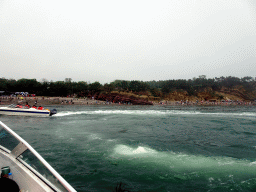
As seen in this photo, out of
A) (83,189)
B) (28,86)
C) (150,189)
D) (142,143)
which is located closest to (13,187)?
(83,189)

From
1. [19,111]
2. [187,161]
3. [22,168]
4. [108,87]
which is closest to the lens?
[22,168]

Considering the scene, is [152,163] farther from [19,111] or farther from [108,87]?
[108,87]

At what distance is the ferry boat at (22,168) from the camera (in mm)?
3279

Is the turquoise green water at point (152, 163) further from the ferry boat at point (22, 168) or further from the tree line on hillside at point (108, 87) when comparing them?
the tree line on hillside at point (108, 87)

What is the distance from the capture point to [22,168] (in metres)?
3.71

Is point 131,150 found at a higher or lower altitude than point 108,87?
lower

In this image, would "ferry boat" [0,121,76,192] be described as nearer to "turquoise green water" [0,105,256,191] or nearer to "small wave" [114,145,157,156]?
"turquoise green water" [0,105,256,191]

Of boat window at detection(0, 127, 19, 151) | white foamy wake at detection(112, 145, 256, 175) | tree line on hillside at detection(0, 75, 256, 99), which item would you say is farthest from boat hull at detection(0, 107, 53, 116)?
tree line on hillside at detection(0, 75, 256, 99)

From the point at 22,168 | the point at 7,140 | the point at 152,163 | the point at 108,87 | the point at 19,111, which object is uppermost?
the point at 108,87

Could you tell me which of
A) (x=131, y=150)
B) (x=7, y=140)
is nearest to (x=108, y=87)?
(x=131, y=150)

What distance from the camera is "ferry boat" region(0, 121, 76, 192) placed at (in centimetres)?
328

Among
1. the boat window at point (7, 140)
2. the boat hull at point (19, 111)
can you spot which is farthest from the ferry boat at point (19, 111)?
the boat window at point (7, 140)

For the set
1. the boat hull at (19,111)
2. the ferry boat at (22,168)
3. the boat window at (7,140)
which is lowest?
the boat hull at (19,111)

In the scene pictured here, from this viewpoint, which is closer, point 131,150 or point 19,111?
point 131,150
